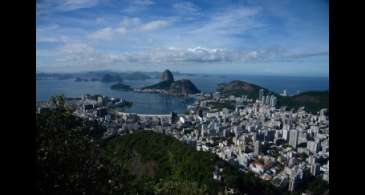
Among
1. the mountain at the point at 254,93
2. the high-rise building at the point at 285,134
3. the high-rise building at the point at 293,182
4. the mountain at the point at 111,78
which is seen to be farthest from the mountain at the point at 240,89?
the mountain at the point at 111,78

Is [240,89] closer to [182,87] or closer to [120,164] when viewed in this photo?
[182,87]

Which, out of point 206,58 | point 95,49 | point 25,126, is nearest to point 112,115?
point 95,49

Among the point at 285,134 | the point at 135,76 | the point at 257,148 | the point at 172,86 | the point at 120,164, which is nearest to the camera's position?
the point at 120,164

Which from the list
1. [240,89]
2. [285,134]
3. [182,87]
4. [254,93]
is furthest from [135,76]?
[285,134]

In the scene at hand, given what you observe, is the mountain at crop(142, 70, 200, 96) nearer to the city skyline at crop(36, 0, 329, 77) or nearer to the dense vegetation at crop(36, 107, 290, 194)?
the city skyline at crop(36, 0, 329, 77)

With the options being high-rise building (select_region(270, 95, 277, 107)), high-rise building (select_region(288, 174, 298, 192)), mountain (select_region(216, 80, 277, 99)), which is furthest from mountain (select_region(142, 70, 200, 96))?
high-rise building (select_region(288, 174, 298, 192))

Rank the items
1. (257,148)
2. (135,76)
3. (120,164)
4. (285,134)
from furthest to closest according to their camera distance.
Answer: (135,76), (257,148), (285,134), (120,164)

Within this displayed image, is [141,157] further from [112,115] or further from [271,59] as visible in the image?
[271,59]
